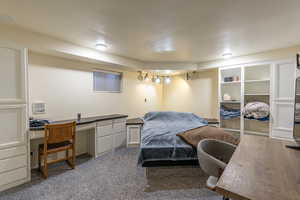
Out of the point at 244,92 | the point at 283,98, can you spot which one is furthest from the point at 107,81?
the point at 283,98

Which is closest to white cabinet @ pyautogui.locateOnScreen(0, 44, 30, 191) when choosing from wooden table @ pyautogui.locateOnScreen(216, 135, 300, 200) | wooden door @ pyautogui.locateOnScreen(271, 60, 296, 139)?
wooden table @ pyautogui.locateOnScreen(216, 135, 300, 200)

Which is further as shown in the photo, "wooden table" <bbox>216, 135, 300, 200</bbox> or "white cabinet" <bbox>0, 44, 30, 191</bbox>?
"white cabinet" <bbox>0, 44, 30, 191</bbox>

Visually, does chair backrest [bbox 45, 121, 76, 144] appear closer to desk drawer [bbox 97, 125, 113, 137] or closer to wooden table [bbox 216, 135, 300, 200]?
desk drawer [bbox 97, 125, 113, 137]

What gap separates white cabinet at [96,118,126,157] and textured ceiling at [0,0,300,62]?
171cm

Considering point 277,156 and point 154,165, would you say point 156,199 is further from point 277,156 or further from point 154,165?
point 277,156

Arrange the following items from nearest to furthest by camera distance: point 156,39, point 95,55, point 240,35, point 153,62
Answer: point 240,35, point 156,39, point 95,55, point 153,62

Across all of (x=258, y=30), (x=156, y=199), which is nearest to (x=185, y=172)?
(x=156, y=199)

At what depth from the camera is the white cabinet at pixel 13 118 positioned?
204cm

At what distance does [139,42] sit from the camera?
2697 millimetres

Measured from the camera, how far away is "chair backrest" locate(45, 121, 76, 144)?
2303 mm

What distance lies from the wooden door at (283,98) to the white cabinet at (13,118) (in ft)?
14.8

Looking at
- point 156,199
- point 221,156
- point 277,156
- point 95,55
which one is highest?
point 95,55

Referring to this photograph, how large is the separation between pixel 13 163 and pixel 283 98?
4.77 meters

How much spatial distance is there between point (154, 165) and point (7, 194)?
2.02m
